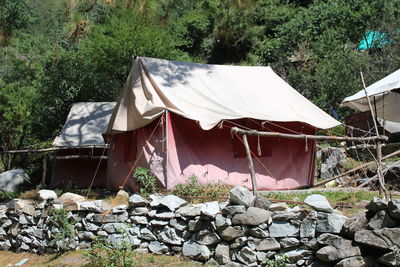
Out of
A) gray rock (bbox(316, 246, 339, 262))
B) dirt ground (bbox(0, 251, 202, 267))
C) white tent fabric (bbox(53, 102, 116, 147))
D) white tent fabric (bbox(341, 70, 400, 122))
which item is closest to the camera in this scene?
gray rock (bbox(316, 246, 339, 262))

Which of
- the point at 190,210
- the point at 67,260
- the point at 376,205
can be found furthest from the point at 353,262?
the point at 67,260

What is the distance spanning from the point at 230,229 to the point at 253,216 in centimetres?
40

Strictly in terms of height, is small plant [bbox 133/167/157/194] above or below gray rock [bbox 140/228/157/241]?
above

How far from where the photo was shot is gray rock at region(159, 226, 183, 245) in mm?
7184

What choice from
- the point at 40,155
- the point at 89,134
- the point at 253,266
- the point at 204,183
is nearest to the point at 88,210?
the point at 204,183

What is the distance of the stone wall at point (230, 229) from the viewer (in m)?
5.61

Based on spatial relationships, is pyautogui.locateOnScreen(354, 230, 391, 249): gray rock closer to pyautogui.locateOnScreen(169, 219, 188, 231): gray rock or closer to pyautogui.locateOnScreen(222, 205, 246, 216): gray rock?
pyautogui.locateOnScreen(222, 205, 246, 216): gray rock

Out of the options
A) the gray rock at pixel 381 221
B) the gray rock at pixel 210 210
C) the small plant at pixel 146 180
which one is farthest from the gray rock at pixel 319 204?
the small plant at pixel 146 180

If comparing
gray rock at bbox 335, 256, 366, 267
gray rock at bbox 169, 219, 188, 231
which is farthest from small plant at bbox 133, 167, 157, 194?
gray rock at bbox 335, 256, 366, 267

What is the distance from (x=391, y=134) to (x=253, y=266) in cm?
862

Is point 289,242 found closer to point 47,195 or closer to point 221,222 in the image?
point 221,222

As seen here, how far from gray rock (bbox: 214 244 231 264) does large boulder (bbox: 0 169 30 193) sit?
8970 mm

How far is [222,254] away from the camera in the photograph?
6.61 metres

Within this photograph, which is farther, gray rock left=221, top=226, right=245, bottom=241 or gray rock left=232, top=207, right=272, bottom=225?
gray rock left=221, top=226, right=245, bottom=241
